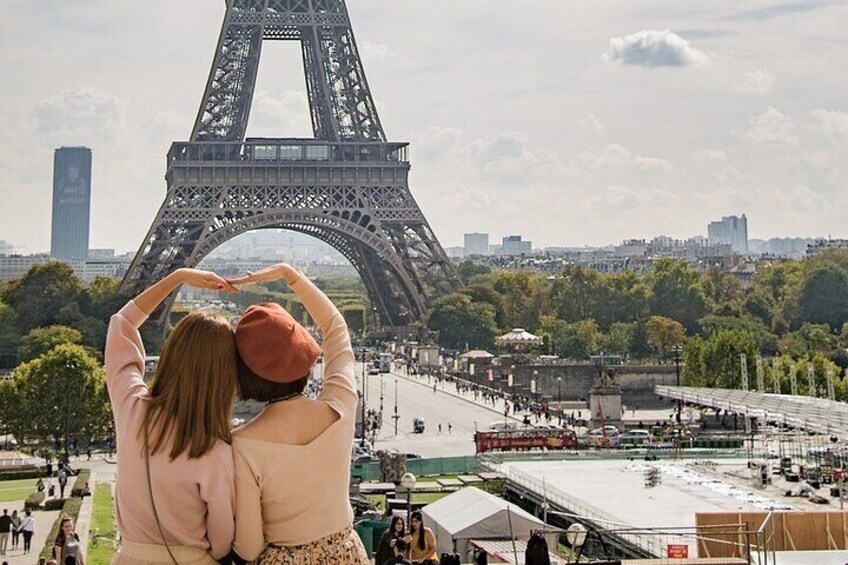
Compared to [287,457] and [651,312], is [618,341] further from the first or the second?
[287,457]

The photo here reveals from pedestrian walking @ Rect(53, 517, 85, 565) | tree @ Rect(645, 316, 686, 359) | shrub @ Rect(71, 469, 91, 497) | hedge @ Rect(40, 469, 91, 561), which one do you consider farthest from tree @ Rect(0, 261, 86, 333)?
pedestrian walking @ Rect(53, 517, 85, 565)

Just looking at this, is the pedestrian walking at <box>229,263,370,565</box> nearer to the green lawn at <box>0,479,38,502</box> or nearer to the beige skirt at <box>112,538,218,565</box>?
the beige skirt at <box>112,538,218,565</box>

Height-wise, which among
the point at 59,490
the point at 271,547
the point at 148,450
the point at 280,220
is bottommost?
the point at 59,490

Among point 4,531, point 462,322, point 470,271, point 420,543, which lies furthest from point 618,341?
point 420,543

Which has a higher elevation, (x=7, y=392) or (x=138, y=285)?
(x=138, y=285)

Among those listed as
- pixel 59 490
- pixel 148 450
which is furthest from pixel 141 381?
pixel 59 490

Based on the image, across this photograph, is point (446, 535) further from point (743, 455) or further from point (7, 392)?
point (7, 392)

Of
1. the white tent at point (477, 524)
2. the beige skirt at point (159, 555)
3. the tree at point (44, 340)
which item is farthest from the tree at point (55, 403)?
the beige skirt at point (159, 555)
